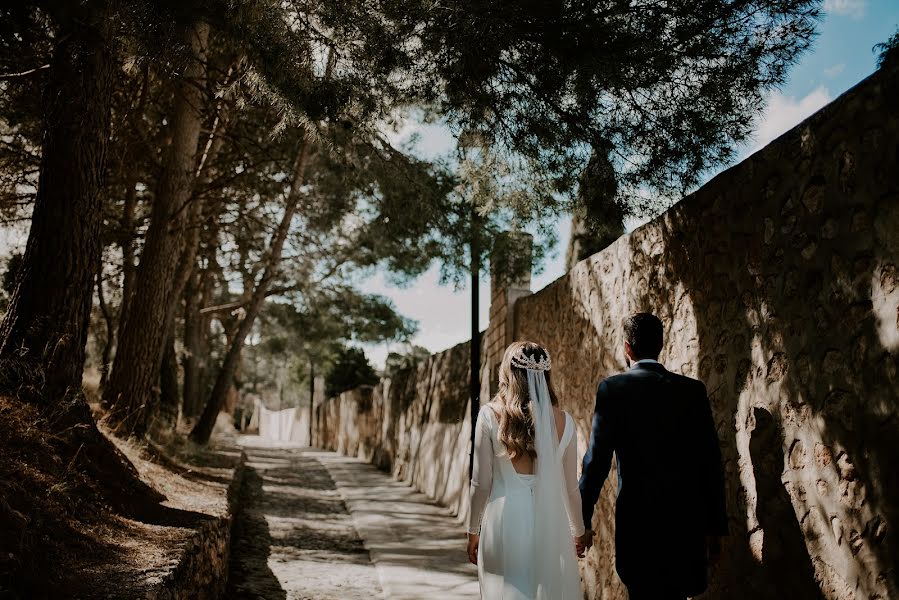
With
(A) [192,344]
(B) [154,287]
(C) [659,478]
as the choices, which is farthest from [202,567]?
(A) [192,344]

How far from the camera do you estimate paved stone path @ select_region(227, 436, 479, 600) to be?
5559mm

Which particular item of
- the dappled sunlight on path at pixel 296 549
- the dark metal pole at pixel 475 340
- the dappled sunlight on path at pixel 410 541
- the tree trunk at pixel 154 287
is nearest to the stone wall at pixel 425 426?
the dappled sunlight on path at pixel 410 541

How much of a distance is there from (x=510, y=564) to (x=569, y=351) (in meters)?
2.59

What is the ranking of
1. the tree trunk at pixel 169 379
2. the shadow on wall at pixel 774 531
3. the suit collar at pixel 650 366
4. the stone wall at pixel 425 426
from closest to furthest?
1. the shadow on wall at pixel 774 531
2. the suit collar at pixel 650 366
3. the stone wall at pixel 425 426
4. the tree trunk at pixel 169 379

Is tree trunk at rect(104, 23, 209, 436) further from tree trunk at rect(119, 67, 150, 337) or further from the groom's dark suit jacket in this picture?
the groom's dark suit jacket

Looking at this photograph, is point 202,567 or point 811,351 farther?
point 202,567

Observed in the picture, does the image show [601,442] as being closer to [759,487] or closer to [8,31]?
[759,487]

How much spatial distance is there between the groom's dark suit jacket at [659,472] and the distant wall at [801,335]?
0.24ft

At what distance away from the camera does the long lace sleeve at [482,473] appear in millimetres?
3348

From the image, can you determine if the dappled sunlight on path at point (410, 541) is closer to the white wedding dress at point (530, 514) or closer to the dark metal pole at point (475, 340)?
the dark metal pole at point (475, 340)

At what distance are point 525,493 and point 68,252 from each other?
12.4 feet

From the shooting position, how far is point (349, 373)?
104ft

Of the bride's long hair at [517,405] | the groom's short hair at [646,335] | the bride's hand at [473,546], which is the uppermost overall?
the groom's short hair at [646,335]

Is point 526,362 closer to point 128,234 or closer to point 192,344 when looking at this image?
point 128,234
